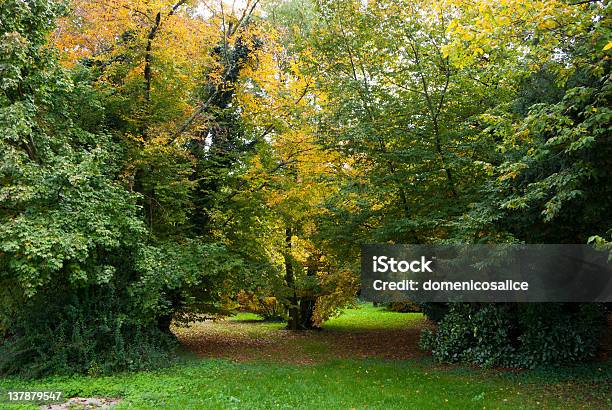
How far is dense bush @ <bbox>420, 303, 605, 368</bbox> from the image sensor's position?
890 cm

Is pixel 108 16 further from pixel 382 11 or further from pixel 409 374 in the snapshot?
pixel 409 374

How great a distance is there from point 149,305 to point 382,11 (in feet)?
26.5

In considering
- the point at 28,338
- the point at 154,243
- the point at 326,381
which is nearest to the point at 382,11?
the point at 154,243

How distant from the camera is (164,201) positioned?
10.9 m

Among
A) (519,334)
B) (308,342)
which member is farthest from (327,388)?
(308,342)

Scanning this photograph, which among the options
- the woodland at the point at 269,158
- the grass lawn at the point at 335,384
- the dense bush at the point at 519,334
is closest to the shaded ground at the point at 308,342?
the grass lawn at the point at 335,384

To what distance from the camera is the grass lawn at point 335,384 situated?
6.87m

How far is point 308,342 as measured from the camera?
46.6 feet

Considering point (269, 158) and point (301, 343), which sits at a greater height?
point (269, 158)
